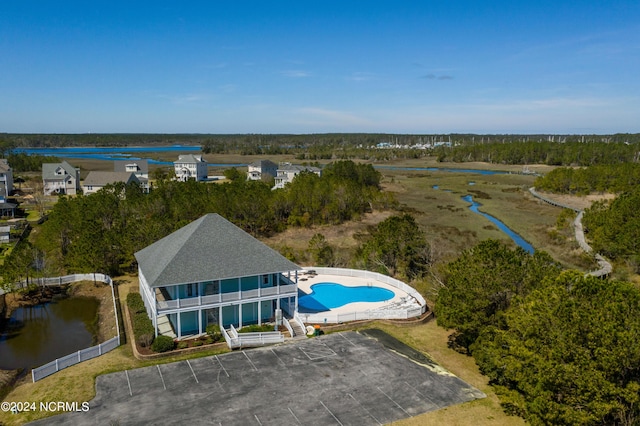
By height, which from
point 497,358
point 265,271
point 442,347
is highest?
point 265,271

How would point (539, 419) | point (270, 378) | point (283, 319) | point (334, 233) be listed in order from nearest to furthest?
point (539, 419) < point (270, 378) < point (283, 319) < point (334, 233)

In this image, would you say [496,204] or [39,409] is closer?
[39,409]

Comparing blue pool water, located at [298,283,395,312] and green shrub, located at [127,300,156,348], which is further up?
green shrub, located at [127,300,156,348]

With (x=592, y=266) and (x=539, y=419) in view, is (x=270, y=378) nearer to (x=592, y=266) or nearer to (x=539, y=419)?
(x=539, y=419)

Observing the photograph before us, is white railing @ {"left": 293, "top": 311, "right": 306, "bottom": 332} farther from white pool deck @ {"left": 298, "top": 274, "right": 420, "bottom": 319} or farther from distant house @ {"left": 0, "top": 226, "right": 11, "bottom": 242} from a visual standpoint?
distant house @ {"left": 0, "top": 226, "right": 11, "bottom": 242}

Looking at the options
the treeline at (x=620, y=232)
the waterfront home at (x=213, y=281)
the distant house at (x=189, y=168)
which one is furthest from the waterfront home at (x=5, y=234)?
the treeline at (x=620, y=232)

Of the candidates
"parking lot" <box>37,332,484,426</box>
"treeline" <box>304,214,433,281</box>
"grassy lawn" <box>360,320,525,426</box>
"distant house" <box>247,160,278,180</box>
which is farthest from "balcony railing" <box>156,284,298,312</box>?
"distant house" <box>247,160,278,180</box>

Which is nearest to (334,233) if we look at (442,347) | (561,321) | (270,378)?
(442,347)

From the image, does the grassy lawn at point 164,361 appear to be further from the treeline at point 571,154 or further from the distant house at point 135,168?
the treeline at point 571,154
